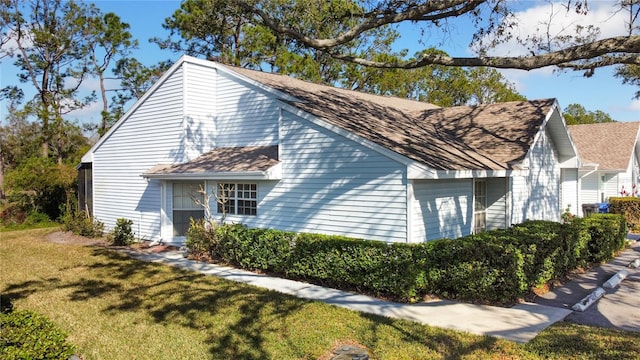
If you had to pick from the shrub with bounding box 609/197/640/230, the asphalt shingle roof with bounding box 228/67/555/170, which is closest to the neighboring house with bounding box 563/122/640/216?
the shrub with bounding box 609/197/640/230

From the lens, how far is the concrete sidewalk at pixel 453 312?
753 centimetres

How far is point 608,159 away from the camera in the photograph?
2553 centimetres

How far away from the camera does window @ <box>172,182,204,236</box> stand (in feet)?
52.6

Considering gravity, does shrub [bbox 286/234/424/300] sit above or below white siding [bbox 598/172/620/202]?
below

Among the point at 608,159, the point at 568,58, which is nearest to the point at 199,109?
the point at 568,58

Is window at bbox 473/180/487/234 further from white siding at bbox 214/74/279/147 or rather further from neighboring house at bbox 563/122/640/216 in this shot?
neighboring house at bbox 563/122/640/216

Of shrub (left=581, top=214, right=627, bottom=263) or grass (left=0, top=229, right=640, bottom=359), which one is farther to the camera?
shrub (left=581, top=214, right=627, bottom=263)

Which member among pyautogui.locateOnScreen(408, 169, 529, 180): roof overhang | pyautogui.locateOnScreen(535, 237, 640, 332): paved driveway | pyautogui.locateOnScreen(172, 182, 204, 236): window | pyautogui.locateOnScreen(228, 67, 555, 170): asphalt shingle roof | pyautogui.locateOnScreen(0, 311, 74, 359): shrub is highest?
Answer: pyautogui.locateOnScreen(228, 67, 555, 170): asphalt shingle roof

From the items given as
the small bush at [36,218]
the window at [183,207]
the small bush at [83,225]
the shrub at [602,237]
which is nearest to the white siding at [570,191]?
the shrub at [602,237]

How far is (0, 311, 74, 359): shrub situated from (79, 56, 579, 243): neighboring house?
6.80 meters

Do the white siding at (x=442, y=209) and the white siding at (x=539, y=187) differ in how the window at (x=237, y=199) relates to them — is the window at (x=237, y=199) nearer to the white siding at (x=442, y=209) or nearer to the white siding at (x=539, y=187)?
the white siding at (x=442, y=209)

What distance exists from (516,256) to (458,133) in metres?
8.05

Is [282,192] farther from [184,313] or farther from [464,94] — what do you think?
[464,94]

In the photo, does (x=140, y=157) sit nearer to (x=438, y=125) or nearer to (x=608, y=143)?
(x=438, y=125)
